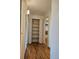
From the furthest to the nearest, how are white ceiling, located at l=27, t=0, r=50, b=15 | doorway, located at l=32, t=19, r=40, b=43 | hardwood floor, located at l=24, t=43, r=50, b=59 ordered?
doorway, located at l=32, t=19, r=40, b=43 → white ceiling, located at l=27, t=0, r=50, b=15 → hardwood floor, located at l=24, t=43, r=50, b=59

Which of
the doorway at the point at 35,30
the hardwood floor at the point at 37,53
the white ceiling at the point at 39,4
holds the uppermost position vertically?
the white ceiling at the point at 39,4

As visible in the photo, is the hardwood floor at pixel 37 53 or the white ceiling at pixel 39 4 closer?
the hardwood floor at pixel 37 53

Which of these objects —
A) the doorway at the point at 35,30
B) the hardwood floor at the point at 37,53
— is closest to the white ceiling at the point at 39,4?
the hardwood floor at the point at 37,53

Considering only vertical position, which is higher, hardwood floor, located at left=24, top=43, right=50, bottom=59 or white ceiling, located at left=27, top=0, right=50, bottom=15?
white ceiling, located at left=27, top=0, right=50, bottom=15

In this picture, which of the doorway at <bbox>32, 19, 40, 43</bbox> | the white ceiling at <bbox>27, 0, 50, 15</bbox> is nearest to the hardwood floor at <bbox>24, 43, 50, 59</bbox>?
the white ceiling at <bbox>27, 0, 50, 15</bbox>

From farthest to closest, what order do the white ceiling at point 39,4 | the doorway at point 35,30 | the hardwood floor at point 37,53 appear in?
the doorway at point 35,30 → the white ceiling at point 39,4 → the hardwood floor at point 37,53

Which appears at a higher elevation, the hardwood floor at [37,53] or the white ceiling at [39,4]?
the white ceiling at [39,4]

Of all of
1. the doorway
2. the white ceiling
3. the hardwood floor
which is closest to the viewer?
the hardwood floor

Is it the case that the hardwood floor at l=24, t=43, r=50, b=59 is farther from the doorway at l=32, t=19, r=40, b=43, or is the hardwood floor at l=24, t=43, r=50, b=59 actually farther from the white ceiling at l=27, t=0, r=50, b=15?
the doorway at l=32, t=19, r=40, b=43

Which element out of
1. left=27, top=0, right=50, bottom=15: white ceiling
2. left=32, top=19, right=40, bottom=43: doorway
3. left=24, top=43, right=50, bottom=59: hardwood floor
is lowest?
left=24, top=43, right=50, bottom=59: hardwood floor

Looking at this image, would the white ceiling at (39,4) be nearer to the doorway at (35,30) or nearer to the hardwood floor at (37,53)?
the hardwood floor at (37,53)

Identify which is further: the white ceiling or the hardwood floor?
the white ceiling
